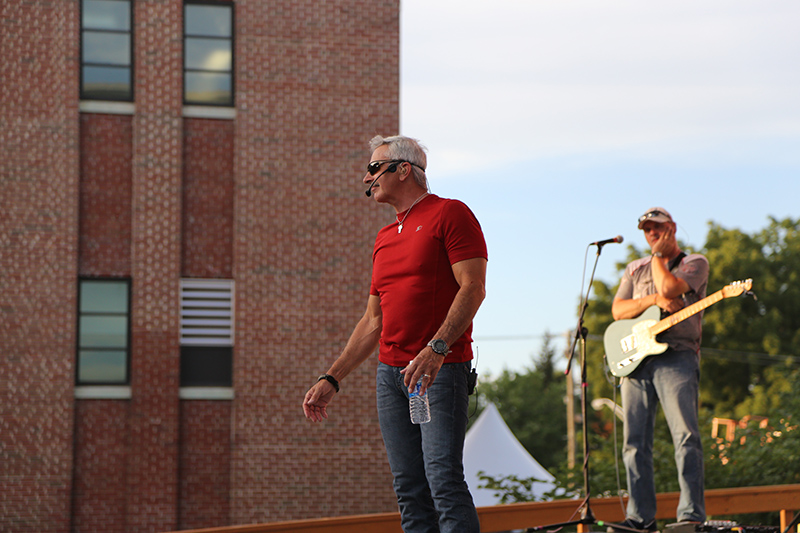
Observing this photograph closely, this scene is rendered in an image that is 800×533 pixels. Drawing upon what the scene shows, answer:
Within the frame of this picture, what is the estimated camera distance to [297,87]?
13.6 m

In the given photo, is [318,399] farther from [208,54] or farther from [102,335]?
[208,54]

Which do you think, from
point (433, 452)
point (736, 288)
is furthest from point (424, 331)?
point (736, 288)

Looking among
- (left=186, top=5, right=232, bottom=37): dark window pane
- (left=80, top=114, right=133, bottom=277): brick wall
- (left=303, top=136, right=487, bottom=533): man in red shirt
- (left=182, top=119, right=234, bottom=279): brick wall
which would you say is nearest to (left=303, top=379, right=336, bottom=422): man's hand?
(left=303, top=136, right=487, bottom=533): man in red shirt

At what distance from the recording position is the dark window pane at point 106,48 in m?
13.2

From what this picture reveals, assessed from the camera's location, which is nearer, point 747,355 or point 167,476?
point 167,476

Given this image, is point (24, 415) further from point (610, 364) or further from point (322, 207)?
point (610, 364)

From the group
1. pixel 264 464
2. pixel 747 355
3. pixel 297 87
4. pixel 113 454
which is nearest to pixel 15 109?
pixel 297 87

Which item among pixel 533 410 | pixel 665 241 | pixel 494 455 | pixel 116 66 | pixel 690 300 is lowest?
pixel 533 410

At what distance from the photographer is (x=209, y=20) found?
1364 cm

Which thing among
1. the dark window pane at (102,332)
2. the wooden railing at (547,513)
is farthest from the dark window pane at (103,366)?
the wooden railing at (547,513)

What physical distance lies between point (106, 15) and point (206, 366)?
5603mm

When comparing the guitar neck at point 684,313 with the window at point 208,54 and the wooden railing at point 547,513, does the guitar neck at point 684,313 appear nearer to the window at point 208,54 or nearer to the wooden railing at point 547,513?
the wooden railing at point 547,513

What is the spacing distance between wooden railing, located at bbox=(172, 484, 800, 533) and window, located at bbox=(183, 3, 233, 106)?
8.46 meters

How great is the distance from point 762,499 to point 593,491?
15.7ft
